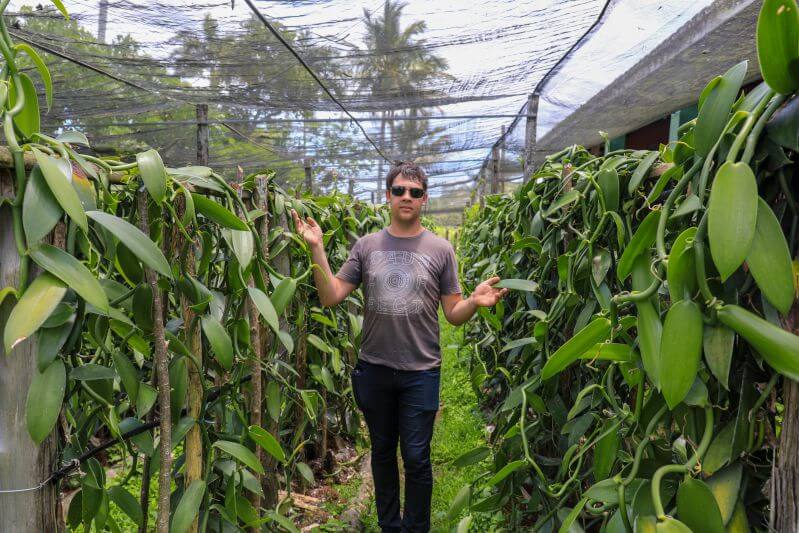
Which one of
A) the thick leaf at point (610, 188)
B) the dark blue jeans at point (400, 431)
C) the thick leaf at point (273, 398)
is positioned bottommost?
the dark blue jeans at point (400, 431)

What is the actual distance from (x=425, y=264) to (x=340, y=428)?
1080 mm

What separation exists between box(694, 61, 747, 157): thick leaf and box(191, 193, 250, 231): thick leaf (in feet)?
1.92

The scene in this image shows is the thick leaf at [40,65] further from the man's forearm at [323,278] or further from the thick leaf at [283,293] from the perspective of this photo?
the man's forearm at [323,278]

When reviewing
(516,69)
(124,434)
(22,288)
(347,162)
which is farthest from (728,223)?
(347,162)

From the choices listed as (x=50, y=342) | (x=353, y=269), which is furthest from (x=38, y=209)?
(x=353, y=269)

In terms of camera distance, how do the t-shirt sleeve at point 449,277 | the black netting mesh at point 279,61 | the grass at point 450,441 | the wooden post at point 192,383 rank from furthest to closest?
the black netting mesh at point 279,61 → the grass at point 450,441 → the t-shirt sleeve at point 449,277 → the wooden post at point 192,383

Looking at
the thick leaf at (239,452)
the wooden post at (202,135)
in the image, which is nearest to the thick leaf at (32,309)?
the thick leaf at (239,452)

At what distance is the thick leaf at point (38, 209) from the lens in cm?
58

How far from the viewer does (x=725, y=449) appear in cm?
50

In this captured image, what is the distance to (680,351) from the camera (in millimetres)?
451

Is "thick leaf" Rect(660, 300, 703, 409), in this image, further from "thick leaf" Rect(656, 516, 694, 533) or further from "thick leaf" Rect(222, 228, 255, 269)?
"thick leaf" Rect(222, 228, 255, 269)

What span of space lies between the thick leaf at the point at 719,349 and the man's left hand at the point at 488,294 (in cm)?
100

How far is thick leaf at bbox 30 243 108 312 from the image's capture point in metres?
0.58

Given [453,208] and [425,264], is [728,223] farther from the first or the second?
[453,208]
